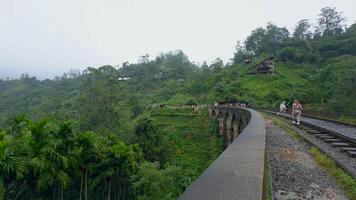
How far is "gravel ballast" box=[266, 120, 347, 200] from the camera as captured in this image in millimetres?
4754

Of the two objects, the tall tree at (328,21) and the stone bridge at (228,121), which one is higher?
the tall tree at (328,21)

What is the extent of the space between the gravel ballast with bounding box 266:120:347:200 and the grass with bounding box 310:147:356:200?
4.6 inches

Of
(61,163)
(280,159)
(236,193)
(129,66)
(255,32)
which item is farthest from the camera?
(129,66)

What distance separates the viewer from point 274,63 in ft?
245

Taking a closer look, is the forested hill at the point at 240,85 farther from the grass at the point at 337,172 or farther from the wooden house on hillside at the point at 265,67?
the grass at the point at 337,172

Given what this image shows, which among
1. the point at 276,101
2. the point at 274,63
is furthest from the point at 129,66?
the point at 276,101

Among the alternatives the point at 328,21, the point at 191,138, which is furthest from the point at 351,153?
the point at 328,21

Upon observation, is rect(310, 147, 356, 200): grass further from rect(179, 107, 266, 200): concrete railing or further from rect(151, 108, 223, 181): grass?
rect(151, 108, 223, 181): grass

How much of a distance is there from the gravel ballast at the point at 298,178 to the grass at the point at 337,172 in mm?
116

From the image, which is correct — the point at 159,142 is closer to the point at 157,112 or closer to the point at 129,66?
the point at 157,112

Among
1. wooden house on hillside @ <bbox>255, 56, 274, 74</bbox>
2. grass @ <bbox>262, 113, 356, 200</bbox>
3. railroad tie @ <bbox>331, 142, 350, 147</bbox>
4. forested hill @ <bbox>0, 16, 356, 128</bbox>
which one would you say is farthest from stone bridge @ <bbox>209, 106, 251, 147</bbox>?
wooden house on hillside @ <bbox>255, 56, 274, 74</bbox>

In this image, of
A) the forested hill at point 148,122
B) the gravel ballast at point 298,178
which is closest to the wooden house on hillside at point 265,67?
the forested hill at point 148,122

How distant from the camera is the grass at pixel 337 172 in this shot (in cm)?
516

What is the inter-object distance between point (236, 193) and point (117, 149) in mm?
20981
